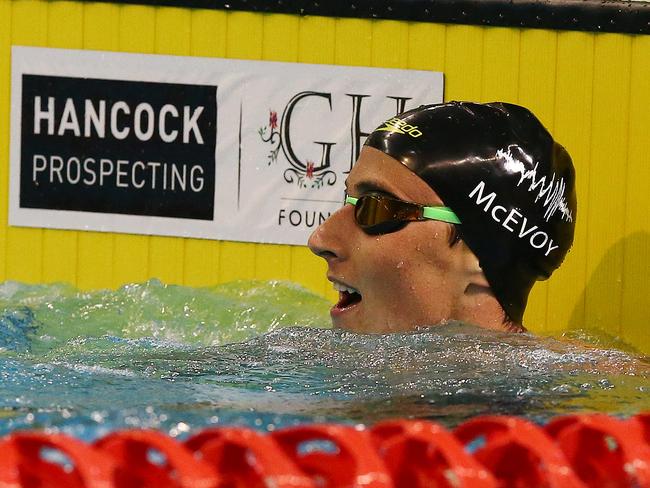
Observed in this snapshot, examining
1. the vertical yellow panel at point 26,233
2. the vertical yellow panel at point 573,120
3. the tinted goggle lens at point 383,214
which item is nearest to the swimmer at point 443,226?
the tinted goggle lens at point 383,214

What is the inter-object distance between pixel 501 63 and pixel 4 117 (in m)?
2.00

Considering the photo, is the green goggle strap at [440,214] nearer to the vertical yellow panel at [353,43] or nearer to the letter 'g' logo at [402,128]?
the letter 'g' logo at [402,128]

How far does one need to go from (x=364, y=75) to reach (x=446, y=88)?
325 mm

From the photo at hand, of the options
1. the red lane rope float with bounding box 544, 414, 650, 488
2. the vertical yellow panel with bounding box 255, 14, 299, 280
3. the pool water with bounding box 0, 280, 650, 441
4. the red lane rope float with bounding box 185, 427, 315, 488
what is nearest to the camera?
the red lane rope float with bounding box 185, 427, 315, 488

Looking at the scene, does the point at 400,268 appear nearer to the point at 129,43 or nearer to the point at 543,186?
the point at 543,186

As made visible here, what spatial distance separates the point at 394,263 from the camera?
292 centimetres

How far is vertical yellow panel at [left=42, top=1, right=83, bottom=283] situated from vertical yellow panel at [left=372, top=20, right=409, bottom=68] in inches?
46.7

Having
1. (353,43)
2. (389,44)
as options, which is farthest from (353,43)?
(389,44)

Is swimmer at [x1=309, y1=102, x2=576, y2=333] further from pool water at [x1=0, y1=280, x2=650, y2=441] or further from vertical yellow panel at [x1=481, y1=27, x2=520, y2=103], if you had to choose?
vertical yellow panel at [x1=481, y1=27, x2=520, y2=103]

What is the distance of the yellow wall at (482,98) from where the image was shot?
451cm

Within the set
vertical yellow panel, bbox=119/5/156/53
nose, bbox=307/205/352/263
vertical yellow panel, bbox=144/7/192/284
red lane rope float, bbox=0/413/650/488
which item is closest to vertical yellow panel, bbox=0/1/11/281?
vertical yellow panel, bbox=119/5/156/53

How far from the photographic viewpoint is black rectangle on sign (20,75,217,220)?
15.3 ft

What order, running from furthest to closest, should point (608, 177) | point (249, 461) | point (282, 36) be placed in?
point (282, 36), point (608, 177), point (249, 461)

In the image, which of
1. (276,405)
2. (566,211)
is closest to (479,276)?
(566,211)
